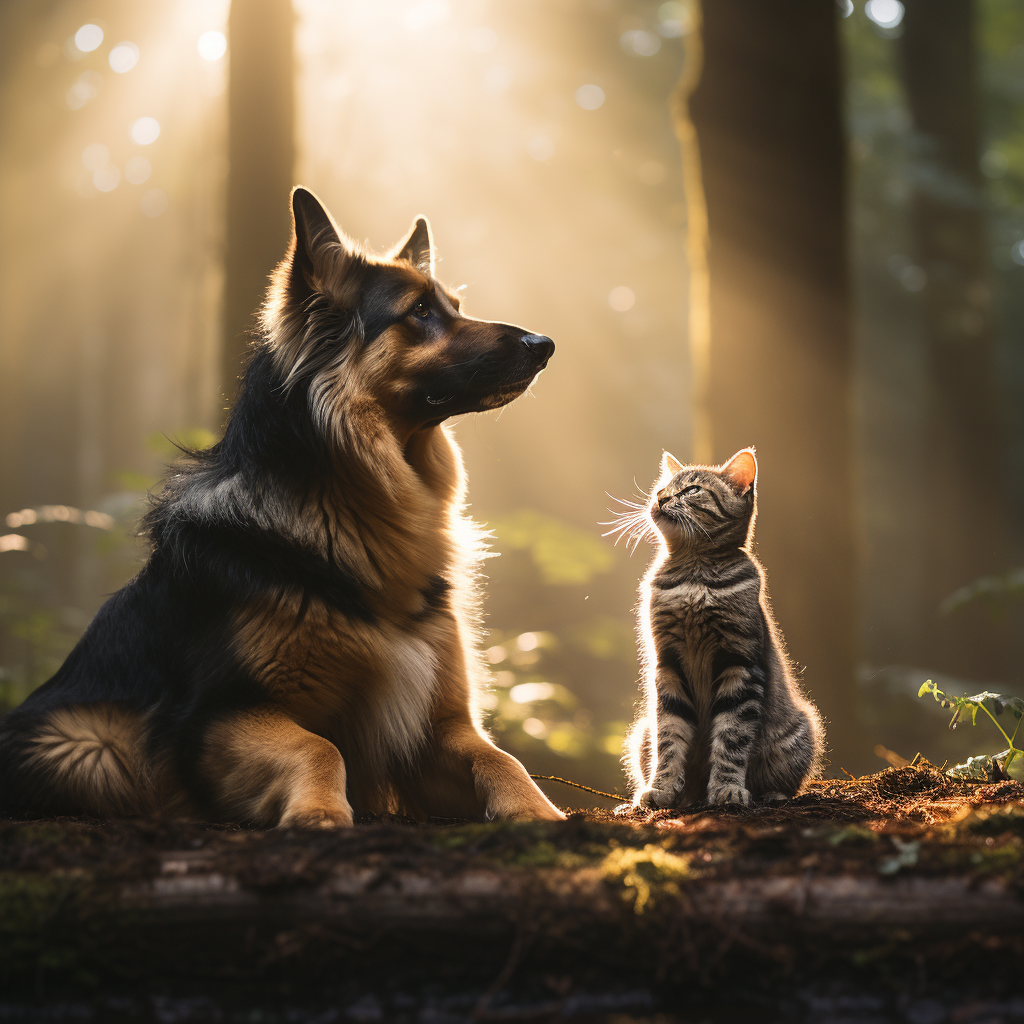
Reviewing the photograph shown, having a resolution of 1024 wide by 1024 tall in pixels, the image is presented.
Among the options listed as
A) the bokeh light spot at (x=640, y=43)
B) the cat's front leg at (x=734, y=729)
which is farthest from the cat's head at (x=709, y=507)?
the bokeh light spot at (x=640, y=43)

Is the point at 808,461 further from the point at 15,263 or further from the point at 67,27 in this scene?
the point at 67,27

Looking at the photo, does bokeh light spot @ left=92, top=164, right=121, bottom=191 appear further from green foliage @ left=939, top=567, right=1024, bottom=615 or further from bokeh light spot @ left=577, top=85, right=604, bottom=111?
green foliage @ left=939, top=567, right=1024, bottom=615

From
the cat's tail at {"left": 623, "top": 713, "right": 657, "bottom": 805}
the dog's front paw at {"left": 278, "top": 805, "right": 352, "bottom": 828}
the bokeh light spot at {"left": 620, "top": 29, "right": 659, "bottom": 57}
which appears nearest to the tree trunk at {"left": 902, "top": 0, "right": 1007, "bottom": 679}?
the bokeh light spot at {"left": 620, "top": 29, "right": 659, "bottom": 57}

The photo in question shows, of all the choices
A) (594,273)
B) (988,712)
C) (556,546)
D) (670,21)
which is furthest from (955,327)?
(670,21)

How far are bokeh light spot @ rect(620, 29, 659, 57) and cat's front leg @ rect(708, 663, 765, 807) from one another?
2069 centimetres

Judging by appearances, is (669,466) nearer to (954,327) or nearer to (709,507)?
(709,507)

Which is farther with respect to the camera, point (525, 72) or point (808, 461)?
point (525, 72)

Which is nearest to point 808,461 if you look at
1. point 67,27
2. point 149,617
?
point 149,617

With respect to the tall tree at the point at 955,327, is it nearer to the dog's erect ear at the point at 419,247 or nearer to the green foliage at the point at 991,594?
the green foliage at the point at 991,594

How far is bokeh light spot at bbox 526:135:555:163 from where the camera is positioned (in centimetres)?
1980

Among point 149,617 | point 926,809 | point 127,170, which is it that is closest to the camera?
point 926,809

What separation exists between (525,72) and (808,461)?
55.3 ft

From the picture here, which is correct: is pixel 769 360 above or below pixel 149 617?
above

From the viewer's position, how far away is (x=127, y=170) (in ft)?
80.1
